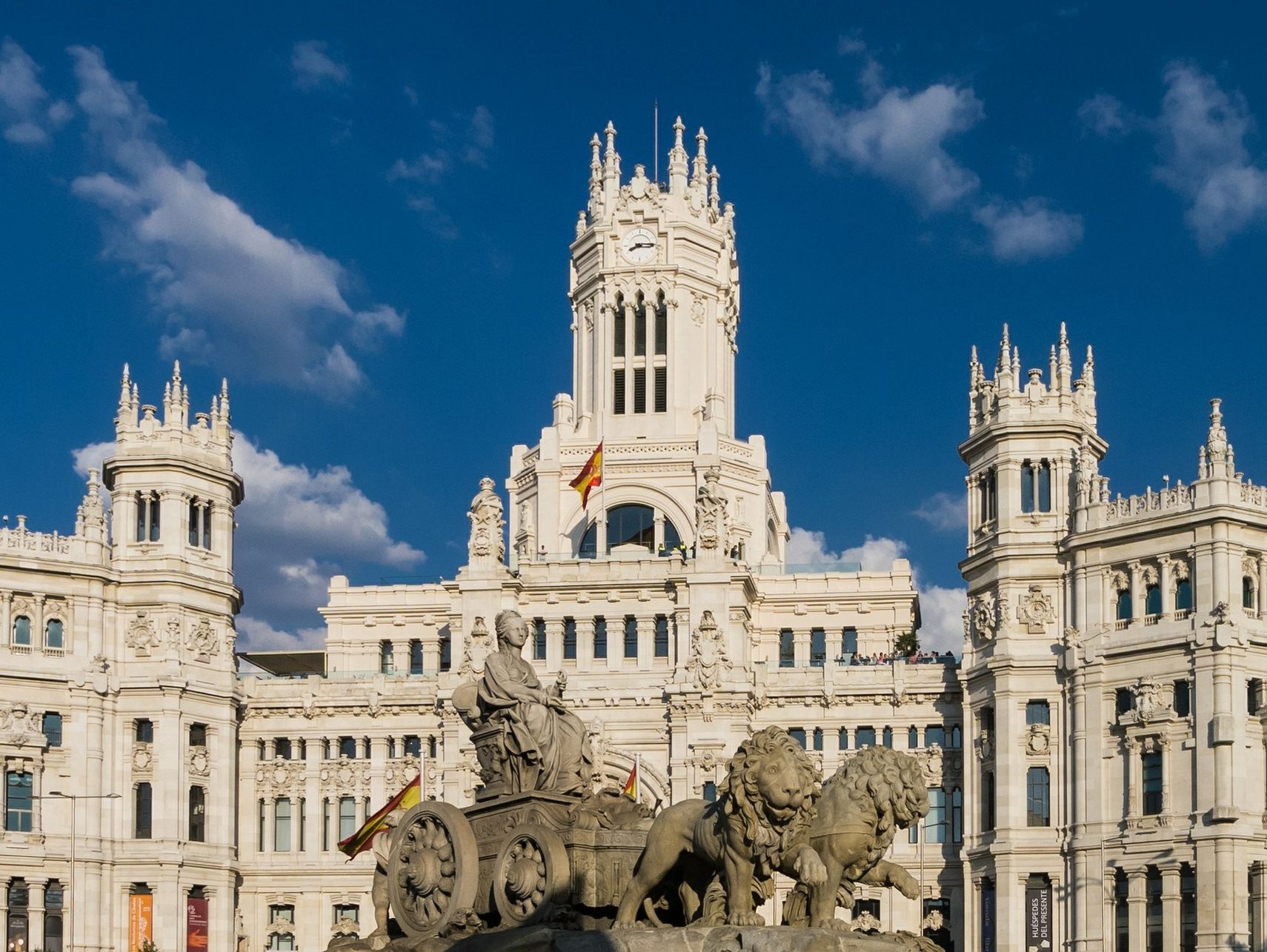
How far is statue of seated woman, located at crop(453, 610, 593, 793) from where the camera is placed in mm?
30938

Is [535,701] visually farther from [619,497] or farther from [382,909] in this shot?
[619,497]

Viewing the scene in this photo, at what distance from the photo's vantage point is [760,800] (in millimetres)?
27188

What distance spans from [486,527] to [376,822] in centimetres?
1678

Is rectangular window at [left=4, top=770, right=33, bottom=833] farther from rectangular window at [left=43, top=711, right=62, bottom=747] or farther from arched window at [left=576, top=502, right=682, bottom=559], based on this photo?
arched window at [left=576, top=502, right=682, bottom=559]

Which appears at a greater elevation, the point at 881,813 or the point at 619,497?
the point at 619,497

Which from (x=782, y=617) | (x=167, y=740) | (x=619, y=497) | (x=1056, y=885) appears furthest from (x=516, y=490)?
(x=1056, y=885)

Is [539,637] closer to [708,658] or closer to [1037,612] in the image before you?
[708,658]

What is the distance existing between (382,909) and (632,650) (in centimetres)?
5787

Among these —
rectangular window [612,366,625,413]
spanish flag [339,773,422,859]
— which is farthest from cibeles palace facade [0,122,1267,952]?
rectangular window [612,366,625,413]

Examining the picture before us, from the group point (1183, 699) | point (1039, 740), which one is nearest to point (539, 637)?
point (1039, 740)

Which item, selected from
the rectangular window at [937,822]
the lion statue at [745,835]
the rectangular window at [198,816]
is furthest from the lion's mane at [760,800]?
the rectangular window at [198,816]

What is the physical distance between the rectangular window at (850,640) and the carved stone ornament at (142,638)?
29893 millimetres

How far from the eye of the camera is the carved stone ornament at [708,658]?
8594cm

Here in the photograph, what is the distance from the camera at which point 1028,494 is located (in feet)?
276
